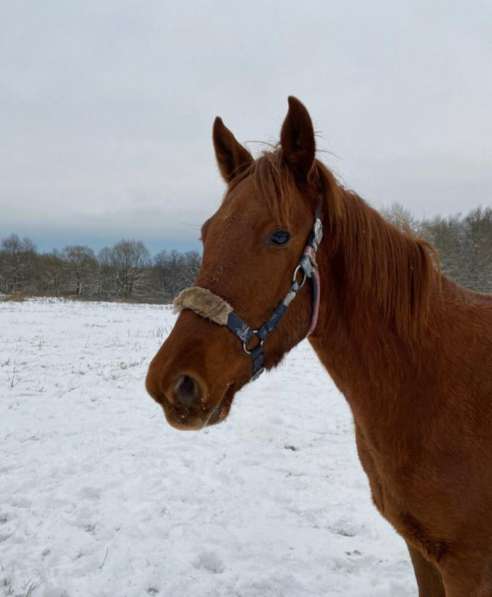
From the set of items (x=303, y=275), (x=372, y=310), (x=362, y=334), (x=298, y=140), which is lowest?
(x=362, y=334)

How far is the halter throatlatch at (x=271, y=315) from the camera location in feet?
5.22

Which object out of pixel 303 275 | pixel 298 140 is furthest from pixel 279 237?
pixel 298 140

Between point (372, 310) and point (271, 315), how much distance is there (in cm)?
54

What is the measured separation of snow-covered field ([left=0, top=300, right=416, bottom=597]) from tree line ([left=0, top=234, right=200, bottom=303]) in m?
50.6

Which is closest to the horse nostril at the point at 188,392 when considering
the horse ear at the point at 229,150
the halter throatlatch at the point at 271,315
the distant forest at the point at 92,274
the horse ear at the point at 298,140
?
the halter throatlatch at the point at 271,315

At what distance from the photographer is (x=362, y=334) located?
192 cm

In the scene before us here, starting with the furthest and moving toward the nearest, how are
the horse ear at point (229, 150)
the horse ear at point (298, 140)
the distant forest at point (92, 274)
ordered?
the distant forest at point (92, 274)
the horse ear at point (229, 150)
the horse ear at point (298, 140)

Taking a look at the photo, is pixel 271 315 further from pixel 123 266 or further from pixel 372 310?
pixel 123 266

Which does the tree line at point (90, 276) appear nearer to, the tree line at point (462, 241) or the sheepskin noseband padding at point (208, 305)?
the tree line at point (462, 241)

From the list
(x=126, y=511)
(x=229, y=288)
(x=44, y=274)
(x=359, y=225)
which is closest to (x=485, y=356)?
(x=359, y=225)

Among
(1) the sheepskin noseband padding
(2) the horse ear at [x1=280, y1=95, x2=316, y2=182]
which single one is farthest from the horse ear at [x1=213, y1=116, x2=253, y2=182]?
(1) the sheepskin noseband padding

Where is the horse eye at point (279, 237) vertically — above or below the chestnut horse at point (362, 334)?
above

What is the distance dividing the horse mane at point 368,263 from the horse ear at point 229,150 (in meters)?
0.24

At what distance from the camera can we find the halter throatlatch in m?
1.59
